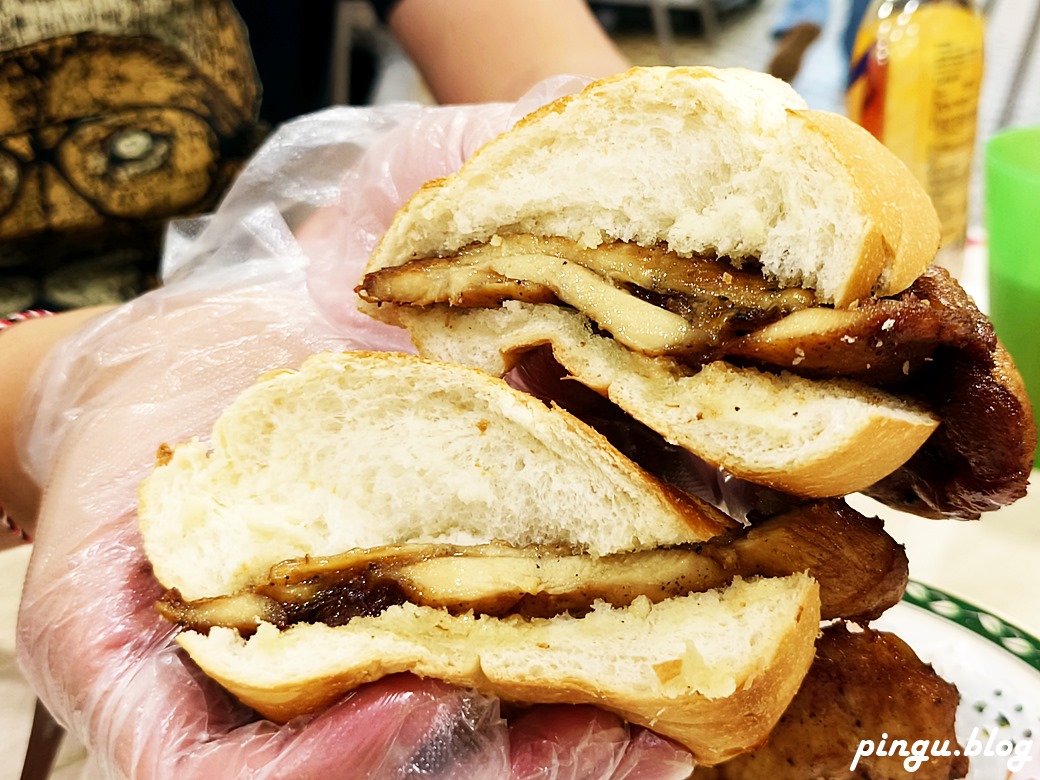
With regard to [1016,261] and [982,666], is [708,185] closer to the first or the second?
[982,666]

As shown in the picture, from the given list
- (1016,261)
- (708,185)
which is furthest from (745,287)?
(1016,261)

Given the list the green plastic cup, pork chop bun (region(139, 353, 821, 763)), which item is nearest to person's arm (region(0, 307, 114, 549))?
pork chop bun (region(139, 353, 821, 763))

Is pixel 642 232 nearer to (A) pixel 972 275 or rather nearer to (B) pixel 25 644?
(B) pixel 25 644

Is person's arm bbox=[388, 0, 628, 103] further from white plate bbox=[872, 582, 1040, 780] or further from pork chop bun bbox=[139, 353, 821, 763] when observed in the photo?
white plate bbox=[872, 582, 1040, 780]

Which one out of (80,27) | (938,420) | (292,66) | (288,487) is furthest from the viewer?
(292,66)

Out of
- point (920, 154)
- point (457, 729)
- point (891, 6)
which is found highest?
point (891, 6)

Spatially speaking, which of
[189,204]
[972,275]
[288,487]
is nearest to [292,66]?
[189,204]
